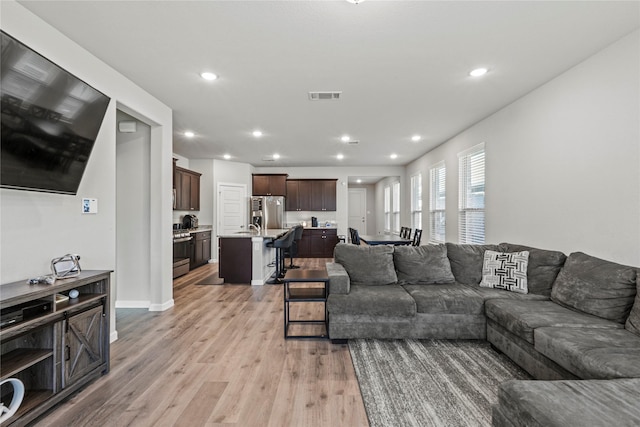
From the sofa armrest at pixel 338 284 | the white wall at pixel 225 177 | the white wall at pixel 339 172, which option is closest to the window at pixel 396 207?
the white wall at pixel 339 172

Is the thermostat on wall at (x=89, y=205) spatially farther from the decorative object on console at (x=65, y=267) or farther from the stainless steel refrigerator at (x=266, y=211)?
the stainless steel refrigerator at (x=266, y=211)

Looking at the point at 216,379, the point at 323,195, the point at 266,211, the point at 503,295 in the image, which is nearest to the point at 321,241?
the point at 323,195

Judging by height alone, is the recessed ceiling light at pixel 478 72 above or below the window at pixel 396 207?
above

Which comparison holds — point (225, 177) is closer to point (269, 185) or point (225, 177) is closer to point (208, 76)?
point (269, 185)

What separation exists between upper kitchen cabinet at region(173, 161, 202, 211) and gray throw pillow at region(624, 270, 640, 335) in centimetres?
681

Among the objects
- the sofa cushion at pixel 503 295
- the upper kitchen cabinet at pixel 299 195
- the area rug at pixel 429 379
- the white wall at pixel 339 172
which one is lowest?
the area rug at pixel 429 379

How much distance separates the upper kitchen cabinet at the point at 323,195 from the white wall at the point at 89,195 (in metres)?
5.08

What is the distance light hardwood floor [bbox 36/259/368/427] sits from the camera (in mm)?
1844

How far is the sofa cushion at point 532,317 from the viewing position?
2.17 m

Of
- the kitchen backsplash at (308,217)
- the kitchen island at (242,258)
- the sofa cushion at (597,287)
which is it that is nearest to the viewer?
the sofa cushion at (597,287)

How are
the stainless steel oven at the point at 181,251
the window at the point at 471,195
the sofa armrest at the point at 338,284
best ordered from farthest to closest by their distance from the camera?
1. the stainless steel oven at the point at 181,251
2. the window at the point at 471,195
3. the sofa armrest at the point at 338,284

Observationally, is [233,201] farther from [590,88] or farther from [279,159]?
[590,88]

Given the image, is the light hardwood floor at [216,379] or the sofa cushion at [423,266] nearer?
the light hardwood floor at [216,379]

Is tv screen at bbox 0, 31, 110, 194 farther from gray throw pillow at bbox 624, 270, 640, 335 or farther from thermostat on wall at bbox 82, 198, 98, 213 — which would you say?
gray throw pillow at bbox 624, 270, 640, 335
